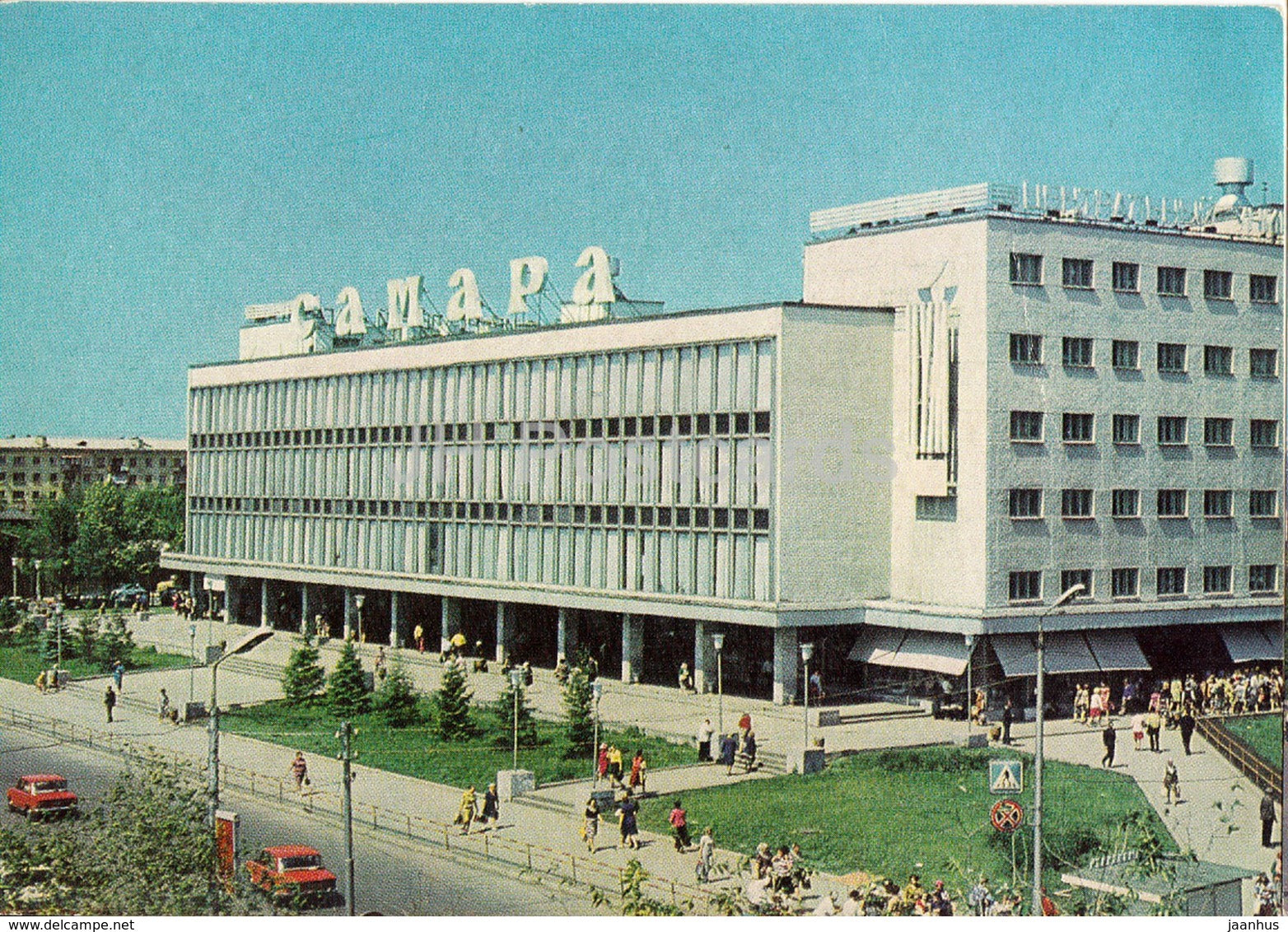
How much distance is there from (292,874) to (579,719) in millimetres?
13935

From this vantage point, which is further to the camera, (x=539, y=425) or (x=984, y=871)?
(x=539, y=425)

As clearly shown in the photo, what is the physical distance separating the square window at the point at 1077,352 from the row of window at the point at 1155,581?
21.8ft

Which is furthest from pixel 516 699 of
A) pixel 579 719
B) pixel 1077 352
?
pixel 1077 352

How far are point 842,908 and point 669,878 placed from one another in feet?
13.0

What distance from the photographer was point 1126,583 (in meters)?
53.1

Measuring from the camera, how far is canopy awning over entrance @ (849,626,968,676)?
50.1m

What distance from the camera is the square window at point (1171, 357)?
52969 mm

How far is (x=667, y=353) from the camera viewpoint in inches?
2156

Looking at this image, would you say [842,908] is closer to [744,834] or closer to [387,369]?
[744,834]

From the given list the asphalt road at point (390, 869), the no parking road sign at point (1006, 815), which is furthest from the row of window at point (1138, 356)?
the asphalt road at point (390, 869)

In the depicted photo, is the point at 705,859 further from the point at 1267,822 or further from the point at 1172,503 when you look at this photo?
the point at 1172,503

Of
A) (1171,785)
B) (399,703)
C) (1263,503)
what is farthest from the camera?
(1263,503)

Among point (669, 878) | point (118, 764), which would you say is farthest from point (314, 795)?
point (669, 878)

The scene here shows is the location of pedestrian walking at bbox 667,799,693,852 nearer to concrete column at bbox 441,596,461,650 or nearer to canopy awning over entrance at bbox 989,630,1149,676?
canopy awning over entrance at bbox 989,630,1149,676
